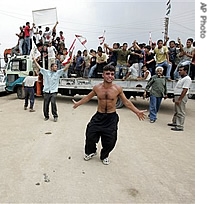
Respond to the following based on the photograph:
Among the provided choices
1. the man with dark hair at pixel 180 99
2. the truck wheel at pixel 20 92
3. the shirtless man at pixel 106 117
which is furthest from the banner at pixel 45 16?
the shirtless man at pixel 106 117

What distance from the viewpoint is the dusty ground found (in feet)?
9.68

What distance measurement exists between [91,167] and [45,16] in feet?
25.9

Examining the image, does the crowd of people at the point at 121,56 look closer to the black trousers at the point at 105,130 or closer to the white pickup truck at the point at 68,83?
the white pickup truck at the point at 68,83

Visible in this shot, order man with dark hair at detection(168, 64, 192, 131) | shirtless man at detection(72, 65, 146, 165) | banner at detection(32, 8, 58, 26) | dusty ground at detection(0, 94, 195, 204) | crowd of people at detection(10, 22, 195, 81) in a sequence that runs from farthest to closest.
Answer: banner at detection(32, 8, 58, 26)
crowd of people at detection(10, 22, 195, 81)
man with dark hair at detection(168, 64, 192, 131)
shirtless man at detection(72, 65, 146, 165)
dusty ground at detection(0, 94, 195, 204)

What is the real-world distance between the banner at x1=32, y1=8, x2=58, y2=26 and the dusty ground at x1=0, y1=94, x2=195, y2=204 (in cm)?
525

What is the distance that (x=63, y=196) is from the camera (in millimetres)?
2893

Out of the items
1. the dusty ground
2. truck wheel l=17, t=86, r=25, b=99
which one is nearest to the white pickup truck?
truck wheel l=17, t=86, r=25, b=99

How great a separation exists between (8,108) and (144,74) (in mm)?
5088

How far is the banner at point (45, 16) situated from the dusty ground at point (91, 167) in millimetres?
5253

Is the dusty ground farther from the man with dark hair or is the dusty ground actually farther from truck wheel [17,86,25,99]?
truck wheel [17,86,25,99]

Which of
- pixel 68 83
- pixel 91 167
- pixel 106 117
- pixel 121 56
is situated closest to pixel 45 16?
pixel 68 83

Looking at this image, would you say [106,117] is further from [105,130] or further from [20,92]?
[20,92]

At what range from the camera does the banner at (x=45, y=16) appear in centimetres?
980
